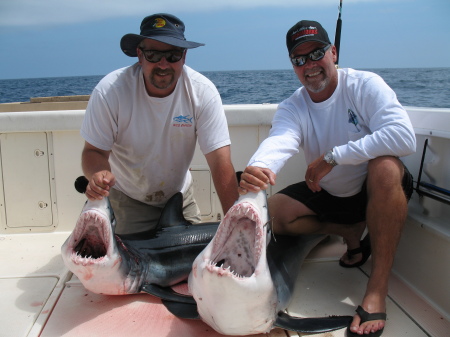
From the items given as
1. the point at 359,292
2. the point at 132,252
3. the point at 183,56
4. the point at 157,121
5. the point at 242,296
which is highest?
the point at 183,56

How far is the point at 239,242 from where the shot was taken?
203 centimetres

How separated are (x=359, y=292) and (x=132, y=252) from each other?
1.42 m

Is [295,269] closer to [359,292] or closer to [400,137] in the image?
[359,292]

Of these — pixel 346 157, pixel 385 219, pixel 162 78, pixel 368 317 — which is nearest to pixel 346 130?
pixel 346 157

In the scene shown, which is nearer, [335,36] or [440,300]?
[440,300]

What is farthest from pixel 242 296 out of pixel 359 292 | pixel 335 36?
pixel 335 36

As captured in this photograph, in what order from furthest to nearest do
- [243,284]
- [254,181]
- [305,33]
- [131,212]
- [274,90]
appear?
[274,90] → [131,212] → [305,33] → [254,181] → [243,284]

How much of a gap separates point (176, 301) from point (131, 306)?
262 mm

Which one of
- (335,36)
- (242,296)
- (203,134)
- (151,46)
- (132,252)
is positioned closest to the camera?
(242,296)

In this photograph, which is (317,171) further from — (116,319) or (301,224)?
(116,319)

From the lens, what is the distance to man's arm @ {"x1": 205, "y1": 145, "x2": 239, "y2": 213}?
285cm

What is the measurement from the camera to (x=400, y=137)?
2.37 meters

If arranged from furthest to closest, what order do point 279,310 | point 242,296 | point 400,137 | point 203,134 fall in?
point 203,134 < point 400,137 < point 279,310 < point 242,296

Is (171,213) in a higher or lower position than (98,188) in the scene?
lower
